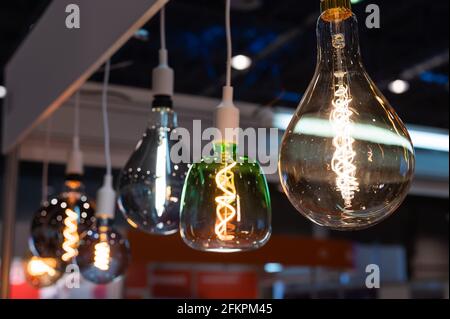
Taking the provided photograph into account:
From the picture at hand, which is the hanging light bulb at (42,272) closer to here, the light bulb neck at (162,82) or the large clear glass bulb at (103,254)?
the large clear glass bulb at (103,254)

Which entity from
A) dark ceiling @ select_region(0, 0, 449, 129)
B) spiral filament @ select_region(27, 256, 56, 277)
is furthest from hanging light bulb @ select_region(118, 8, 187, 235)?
dark ceiling @ select_region(0, 0, 449, 129)

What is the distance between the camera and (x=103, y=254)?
5.58 feet

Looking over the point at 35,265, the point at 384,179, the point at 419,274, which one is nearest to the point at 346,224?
the point at 384,179

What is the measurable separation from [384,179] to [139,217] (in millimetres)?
619

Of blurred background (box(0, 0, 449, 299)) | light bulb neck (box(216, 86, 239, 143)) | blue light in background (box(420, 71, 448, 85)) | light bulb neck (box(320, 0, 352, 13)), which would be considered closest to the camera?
light bulb neck (box(320, 0, 352, 13))

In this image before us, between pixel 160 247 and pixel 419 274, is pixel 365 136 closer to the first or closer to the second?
pixel 160 247

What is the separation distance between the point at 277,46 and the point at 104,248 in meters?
2.89

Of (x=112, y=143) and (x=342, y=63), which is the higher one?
(x=112, y=143)

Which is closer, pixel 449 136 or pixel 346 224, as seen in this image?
pixel 346 224

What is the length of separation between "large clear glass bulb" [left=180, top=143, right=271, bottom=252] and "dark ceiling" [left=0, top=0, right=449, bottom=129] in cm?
267

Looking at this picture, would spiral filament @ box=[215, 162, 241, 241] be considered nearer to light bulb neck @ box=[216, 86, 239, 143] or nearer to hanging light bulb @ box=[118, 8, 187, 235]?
light bulb neck @ box=[216, 86, 239, 143]

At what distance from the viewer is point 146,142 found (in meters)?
1.28

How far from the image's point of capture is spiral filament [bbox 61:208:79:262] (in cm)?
186

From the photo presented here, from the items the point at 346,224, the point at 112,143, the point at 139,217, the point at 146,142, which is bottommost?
the point at 346,224
